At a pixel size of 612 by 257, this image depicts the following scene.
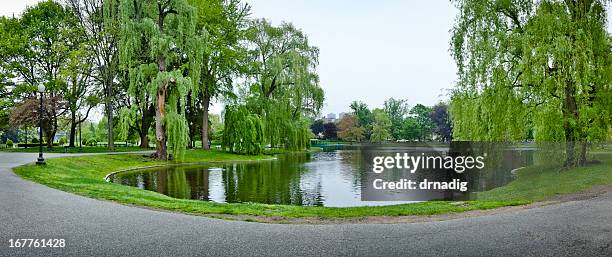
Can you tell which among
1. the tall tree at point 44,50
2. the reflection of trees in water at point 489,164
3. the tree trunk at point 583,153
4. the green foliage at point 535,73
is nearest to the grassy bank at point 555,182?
the tree trunk at point 583,153

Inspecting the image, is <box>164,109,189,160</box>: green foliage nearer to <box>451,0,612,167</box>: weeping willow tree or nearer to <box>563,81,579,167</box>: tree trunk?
<box>451,0,612,167</box>: weeping willow tree

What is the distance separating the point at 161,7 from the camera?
29969 mm

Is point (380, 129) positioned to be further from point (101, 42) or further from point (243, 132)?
point (101, 42)

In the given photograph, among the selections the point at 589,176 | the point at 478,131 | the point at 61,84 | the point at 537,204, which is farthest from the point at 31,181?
the point at 61,84

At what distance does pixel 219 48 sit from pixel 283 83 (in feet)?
26.4

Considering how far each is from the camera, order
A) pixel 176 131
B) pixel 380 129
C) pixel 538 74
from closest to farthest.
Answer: pixel 538 74, pixel 176 131, pixel 380 129

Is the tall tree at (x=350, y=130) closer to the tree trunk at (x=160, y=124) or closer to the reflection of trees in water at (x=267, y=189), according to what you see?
the tree trunk at (x=160, y=124)

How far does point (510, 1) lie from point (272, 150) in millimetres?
30980

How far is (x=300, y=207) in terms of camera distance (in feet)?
39.8

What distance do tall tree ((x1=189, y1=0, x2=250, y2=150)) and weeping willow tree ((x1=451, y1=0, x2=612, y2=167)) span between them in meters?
24.1

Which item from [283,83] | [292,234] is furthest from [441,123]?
[292,234]

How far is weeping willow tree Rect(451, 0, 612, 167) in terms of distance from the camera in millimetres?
16969

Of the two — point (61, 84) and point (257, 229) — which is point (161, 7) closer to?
point (61, 84)

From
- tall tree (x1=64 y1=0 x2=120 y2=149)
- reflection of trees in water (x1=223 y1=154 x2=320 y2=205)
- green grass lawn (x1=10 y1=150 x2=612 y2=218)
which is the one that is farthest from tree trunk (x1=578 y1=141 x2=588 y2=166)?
tall tree (x1=64 y1=0 x2=120 y2=149)
